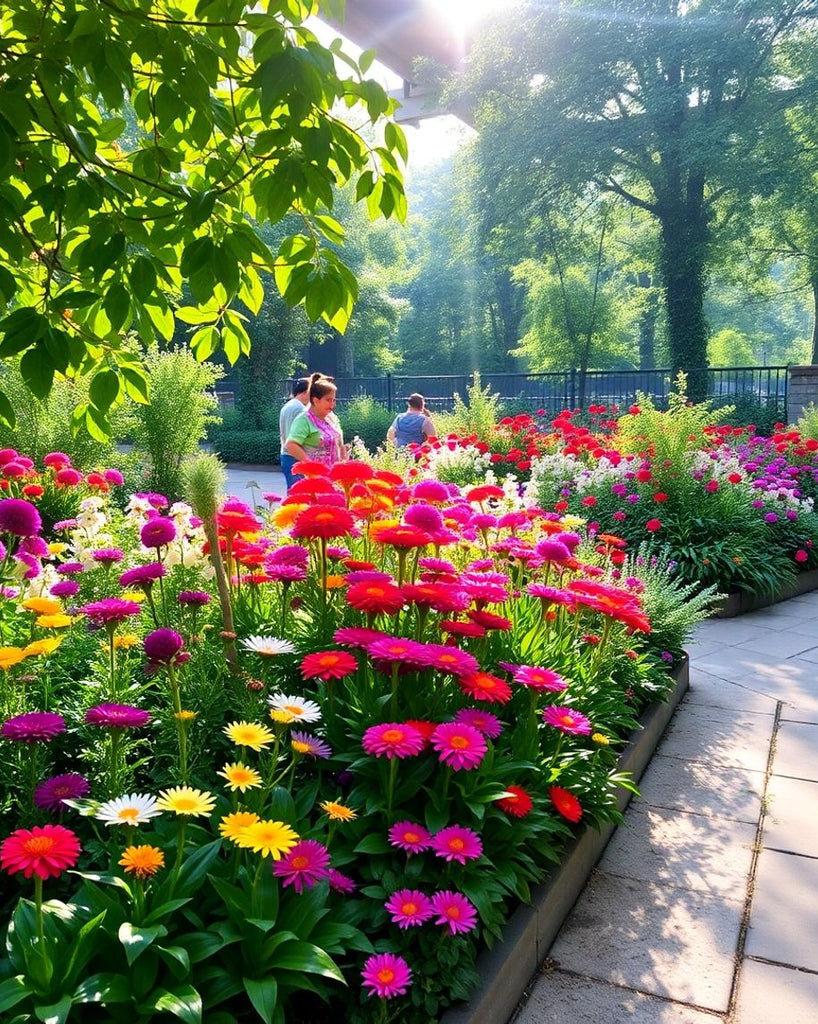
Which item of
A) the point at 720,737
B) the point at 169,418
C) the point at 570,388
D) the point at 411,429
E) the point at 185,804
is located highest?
the point at 570,388

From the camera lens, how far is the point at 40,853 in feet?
3.89

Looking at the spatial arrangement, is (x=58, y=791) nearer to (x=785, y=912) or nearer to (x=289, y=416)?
(x=785, y=912)

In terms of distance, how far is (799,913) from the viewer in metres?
2.29

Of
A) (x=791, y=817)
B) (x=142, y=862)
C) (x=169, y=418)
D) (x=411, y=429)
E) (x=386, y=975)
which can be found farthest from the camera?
(x=169, y=418)

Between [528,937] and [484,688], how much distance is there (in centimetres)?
61

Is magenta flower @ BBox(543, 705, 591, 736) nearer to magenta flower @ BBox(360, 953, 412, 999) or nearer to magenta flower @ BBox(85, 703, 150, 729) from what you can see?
magenta flower @ BBox(360, 953, 412, 999)

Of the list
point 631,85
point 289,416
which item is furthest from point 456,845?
point 631,85

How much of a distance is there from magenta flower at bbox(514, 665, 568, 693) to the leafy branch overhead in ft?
3.34

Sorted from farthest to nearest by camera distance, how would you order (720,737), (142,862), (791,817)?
1. (720,737)
2. (791,817)
3. (142,862)

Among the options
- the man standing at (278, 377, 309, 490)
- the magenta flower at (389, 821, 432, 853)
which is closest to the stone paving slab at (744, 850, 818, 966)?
→ the magenta flower at (389, 821, 432, 853)

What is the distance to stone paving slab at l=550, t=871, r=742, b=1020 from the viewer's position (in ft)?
6.49

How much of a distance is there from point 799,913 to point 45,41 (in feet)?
9.11

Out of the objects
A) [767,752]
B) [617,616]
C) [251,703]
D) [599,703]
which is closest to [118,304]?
[251,703]

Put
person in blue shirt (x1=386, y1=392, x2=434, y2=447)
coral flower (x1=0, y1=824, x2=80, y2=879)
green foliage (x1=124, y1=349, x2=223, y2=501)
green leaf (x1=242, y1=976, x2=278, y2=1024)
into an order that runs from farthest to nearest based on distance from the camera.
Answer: green foliage (x1=124, y1=349, x2=223, y2=501) → person in blue shirt (x1=386, y1=392, x2=434, y2=447) → green leaf (x1=242, y1=976, x2=278, y2=1024) → coral flower (x1=0, y1=824, x2=80, y2=879)
